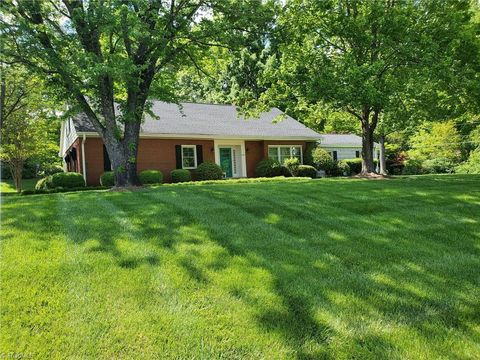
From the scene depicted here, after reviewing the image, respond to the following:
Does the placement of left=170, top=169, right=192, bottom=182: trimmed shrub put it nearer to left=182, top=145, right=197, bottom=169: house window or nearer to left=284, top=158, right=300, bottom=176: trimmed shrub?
left=182, top=145, right=197, bottom=169: house window

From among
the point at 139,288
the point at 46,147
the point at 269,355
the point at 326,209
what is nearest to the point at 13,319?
the point at 139,288

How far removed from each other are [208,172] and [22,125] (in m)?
10.2

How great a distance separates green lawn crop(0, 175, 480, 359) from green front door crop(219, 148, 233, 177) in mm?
15919

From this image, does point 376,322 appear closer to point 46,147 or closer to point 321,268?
point 321,268

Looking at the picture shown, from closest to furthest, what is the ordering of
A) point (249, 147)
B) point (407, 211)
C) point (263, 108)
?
point (407, 211) < point (263, 108) < point (249, 147)

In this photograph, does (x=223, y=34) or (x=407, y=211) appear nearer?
(x=407, y=211)

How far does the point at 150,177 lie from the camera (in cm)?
1791

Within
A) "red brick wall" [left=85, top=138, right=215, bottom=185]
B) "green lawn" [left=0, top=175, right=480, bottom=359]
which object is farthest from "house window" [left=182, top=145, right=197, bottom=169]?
"green lawn" [left=0, top=175, right=480, bottom=359]

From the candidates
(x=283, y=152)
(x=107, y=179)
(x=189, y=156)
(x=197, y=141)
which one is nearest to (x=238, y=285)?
(x=107, y=179)

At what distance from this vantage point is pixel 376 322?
10.4ft

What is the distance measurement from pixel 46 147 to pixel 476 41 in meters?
20.4

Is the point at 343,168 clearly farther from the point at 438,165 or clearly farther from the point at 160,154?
the point at 160,154

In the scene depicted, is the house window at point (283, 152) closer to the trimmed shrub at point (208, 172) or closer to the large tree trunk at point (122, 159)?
the trimmed shrub at point (208, 172)

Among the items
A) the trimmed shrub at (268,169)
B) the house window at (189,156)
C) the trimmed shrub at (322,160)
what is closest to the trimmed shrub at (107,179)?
the house window at (189,156)
